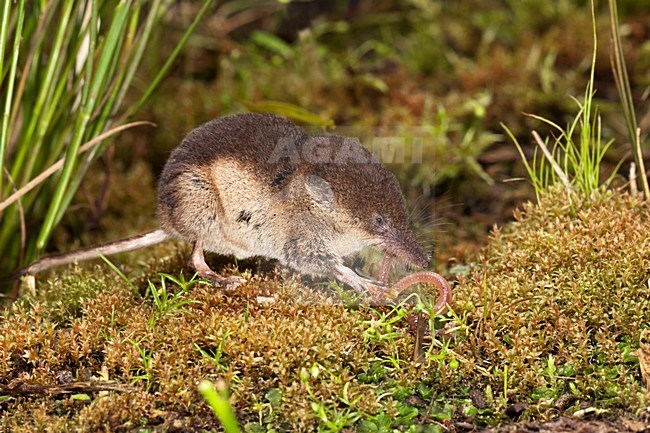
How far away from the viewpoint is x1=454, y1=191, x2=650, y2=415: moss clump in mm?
2324

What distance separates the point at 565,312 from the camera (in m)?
2.56

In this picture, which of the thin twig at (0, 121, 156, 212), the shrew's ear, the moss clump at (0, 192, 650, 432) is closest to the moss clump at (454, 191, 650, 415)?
the moss clump at (0, 192, 650, 432)

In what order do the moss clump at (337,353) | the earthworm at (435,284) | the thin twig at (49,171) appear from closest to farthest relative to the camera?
the moss clump at (337,353)
the earthworm at (435,284)
the thin twig at (49,171)

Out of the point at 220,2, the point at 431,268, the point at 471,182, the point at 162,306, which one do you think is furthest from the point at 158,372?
the point at 220,2

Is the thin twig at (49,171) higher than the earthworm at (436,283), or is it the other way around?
the thin twig at (49,171)

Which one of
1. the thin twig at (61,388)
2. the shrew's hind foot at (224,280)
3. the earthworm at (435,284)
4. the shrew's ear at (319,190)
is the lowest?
the thin twig at (61,388)

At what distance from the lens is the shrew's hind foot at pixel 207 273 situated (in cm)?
267

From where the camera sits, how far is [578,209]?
309cm

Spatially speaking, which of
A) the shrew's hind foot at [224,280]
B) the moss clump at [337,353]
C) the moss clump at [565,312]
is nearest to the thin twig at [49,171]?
the moss clump at [337,353]

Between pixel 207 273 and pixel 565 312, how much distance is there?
1.33 m

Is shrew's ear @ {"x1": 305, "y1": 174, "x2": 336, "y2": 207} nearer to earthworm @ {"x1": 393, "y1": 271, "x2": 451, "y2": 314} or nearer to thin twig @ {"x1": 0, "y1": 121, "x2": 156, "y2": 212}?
earthworm @ {"x1": 393, "y1": 271, "x2": 451, "y2": 314}

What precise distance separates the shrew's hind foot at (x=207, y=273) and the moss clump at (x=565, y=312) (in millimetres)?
852

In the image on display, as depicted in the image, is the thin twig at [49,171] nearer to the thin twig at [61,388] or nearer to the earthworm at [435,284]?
the thin twig at [61,388]

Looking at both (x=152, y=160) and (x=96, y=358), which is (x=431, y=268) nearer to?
(x=96, y=358)
